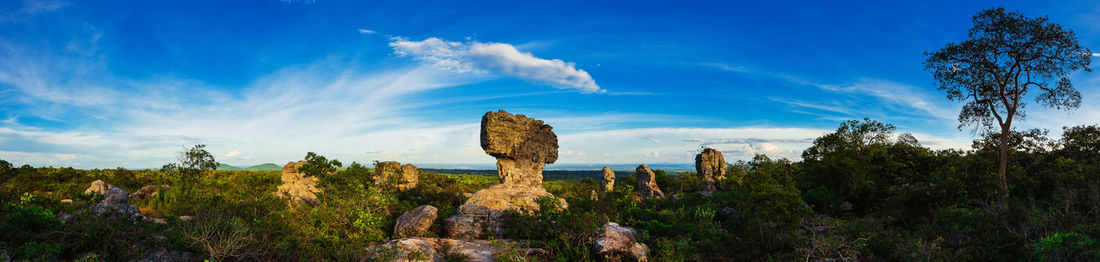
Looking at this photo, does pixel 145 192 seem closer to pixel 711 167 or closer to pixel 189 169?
pixel 189 169

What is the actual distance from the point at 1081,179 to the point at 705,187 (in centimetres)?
2466

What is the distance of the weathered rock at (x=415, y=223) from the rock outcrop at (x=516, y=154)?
269 cm

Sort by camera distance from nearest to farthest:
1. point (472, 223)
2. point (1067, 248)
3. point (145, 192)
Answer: point (1067, 248), point (472, 223), point (145, 192)

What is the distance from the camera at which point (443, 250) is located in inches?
462

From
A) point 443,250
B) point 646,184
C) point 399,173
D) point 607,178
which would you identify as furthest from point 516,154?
point 646,184

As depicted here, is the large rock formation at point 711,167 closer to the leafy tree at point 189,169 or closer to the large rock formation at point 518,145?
the large rock formation at point 518,145

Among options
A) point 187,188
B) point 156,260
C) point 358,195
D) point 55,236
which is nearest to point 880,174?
point 358,195

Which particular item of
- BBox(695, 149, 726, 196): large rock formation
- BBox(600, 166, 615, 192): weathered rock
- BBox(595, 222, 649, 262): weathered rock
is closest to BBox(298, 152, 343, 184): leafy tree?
BBox(595, 222, 649, 262): weathered rock

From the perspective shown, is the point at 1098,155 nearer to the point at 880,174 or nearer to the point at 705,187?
the point at 880,174

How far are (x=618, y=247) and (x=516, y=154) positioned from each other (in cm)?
1620

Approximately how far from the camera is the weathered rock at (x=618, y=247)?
11.6 m

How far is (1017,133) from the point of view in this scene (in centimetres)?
2025

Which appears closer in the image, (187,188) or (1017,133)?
(1017,133)

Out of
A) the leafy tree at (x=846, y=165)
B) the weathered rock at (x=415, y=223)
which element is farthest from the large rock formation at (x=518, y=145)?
the leafy tree at (x=846, y=165)
